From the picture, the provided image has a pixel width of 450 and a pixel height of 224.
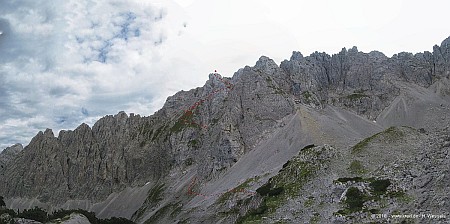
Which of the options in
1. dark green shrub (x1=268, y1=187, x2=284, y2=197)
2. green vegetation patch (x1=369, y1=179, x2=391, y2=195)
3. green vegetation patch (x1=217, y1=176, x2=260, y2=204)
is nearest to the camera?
green vegetation patch (x1=369, y1=179, x2=391, y2=195)

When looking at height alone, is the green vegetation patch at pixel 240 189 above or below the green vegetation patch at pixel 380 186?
below

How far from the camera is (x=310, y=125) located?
111 m

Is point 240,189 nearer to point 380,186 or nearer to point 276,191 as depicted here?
point 276,191

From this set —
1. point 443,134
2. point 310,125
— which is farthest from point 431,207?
point 310,125

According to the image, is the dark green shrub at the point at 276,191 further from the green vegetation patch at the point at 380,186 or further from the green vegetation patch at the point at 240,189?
the green vegetation patch at the point at 240,189

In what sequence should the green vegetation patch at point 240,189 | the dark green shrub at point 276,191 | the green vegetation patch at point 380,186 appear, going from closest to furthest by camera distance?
1. the green vegetation patch at point 380,186
2. the dark green shrub at point 276,191
3. the green vegetation patch at point 240,189

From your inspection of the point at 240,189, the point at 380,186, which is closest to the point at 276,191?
the point at 380,186

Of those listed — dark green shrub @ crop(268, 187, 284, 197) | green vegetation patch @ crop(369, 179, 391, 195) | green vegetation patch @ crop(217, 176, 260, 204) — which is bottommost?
green vegetation patch @ crop(217, 176, 260, 204)

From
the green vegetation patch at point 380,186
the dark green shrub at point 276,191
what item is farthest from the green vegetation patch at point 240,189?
the green vegetation patch at point 380,186

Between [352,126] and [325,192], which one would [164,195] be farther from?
[325,192]

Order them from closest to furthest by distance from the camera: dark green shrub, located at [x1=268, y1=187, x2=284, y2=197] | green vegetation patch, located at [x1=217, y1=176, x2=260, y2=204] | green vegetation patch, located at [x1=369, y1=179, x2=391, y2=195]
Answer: green vegetation patch, located at [x1=369, y1=179, x2=391, y2=195] → dark green shrub, located at [x1=268, y1=187, x2=284, y2=197] → green vegetation patch, located at [x1=217, y1=176, x2=260, y2=204]

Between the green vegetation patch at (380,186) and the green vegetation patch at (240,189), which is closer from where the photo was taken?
the green vegetation patch at (380,186)

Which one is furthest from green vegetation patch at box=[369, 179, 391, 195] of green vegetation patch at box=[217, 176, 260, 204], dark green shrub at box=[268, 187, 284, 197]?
green vegetation patch at box=[217, 176, 260, 204]

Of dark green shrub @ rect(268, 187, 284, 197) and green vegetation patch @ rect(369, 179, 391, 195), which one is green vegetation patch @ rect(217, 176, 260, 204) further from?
green vegetation patch @ rect(369, 179, 391, 195)
